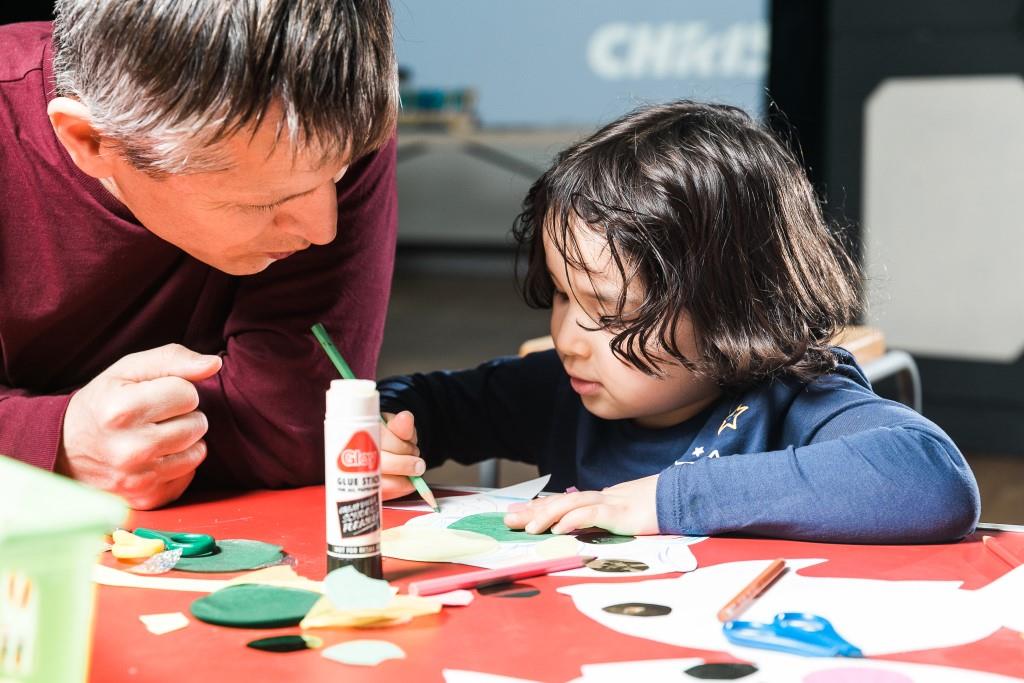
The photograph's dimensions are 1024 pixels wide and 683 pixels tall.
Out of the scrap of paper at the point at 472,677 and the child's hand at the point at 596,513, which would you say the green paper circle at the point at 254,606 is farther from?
the child's hand at the point at 596,513

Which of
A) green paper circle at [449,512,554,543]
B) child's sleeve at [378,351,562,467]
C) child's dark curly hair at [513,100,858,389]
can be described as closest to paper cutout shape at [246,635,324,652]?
green paper circle at [449,512,554,543]

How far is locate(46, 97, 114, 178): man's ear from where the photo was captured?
0.82 metres

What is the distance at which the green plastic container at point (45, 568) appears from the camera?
47cm

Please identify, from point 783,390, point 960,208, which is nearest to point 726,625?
point 783,390

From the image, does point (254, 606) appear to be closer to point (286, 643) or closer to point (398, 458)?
point (286, 643)

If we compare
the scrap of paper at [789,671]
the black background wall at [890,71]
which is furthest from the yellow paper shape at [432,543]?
the black background wall at [890,71]

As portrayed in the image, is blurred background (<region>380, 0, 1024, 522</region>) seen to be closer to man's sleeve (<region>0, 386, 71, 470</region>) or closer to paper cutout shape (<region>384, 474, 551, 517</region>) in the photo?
paper cutout shape (<region>384, 474, 551, 517</region>)

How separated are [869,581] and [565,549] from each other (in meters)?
0.22

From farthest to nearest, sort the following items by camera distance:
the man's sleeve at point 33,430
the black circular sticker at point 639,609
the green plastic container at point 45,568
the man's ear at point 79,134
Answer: the man's sleeve at point 33,430, the man's ear at point 79,134, the black circular sticker at point 639,609, the green plastic container at point 45,568

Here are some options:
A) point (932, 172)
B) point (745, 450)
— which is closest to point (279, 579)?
point (745, 450)

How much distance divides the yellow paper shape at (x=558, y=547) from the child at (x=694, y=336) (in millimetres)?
18

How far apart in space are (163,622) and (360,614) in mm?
122

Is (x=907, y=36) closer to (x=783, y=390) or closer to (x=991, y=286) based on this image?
(x=991, y=286)

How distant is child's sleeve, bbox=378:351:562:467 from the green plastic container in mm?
758
